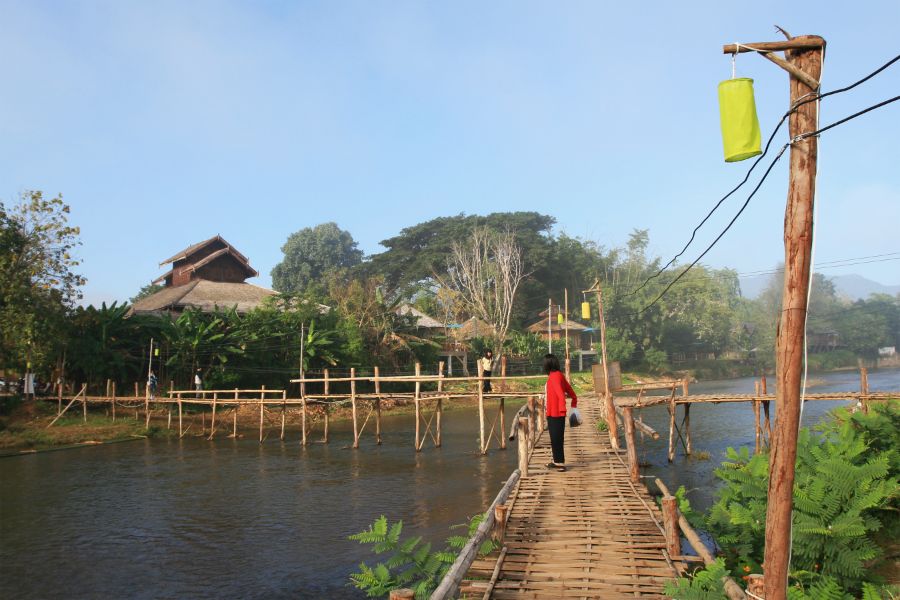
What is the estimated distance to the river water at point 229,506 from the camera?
410 inches

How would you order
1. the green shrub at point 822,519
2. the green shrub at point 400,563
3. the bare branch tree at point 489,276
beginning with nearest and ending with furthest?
the green shrub at point 400,563 → the green shrub at point 822,519 → the bare branch tree at point 489,276

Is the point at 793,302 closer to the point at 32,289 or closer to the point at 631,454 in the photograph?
the point at 631,454

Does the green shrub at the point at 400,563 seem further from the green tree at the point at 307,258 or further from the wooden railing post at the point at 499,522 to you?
the green tree at the point at 307,258

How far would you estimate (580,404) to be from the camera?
22.5 metres

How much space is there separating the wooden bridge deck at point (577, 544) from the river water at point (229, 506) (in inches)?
127

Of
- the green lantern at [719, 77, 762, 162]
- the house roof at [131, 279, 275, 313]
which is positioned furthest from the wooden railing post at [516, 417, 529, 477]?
the house roof at [131, 279, 275, 313]

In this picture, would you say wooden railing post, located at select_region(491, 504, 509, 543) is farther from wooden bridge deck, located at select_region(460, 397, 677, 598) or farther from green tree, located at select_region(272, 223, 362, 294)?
green tree, located at select_region(272, 223, 362, 294)

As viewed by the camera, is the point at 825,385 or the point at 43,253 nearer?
the point at 43,253

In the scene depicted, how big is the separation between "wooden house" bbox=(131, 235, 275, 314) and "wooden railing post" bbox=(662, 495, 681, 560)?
99.1 feet

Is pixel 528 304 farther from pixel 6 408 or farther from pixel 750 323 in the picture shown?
pixel 6 408

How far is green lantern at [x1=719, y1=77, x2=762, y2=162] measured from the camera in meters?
4.33

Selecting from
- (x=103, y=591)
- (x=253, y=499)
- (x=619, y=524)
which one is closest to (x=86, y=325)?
(x=253, y=499)

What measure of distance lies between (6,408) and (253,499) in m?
14.9

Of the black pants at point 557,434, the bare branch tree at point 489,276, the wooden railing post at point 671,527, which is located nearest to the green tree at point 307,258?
the bare branch tree at point 489,276
